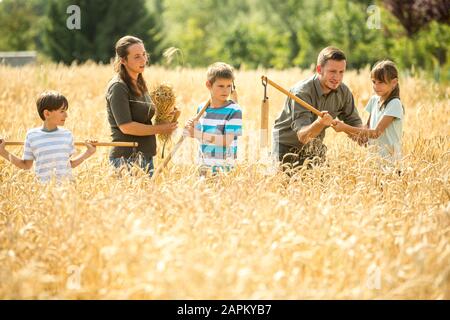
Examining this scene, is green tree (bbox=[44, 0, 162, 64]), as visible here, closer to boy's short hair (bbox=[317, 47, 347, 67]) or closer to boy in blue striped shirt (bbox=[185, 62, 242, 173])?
boy's short hair (bbox=[317, 47, 347, 67])

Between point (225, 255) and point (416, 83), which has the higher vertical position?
point (416, 83)

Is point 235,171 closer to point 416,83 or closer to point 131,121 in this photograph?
point 131,121

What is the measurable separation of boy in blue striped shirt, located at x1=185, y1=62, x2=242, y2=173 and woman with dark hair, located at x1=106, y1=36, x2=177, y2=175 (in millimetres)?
349

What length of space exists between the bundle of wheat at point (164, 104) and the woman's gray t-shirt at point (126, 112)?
0.14 m

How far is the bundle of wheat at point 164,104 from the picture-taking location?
582cm

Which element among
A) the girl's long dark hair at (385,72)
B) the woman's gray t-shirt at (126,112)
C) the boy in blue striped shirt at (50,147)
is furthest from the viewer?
the girl's long dark hair at (385,72)

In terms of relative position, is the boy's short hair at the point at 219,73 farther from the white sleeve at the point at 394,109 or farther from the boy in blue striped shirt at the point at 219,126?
Result: the white sleeve at the point at 394,109

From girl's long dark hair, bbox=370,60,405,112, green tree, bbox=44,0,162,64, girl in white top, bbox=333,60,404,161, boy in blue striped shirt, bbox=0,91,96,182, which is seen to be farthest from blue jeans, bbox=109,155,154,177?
green tree, bbox=44,0,162,64

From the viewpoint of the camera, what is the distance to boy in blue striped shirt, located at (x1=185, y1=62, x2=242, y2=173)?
5367mm

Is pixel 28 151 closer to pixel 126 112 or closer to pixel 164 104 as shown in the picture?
pixel 126 112

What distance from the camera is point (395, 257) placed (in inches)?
160

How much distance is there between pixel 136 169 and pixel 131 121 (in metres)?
0.42

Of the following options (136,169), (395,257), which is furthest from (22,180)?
(395,257)

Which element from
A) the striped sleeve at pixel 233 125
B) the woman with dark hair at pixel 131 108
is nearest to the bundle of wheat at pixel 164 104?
the woman with dark hair at pixel 131 108
